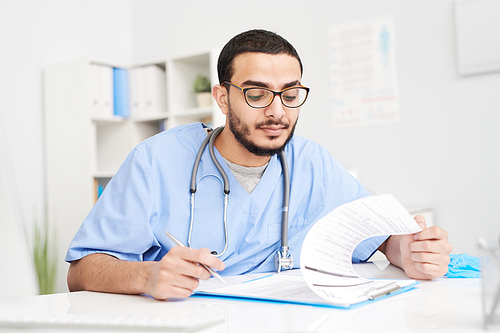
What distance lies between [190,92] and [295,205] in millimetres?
2089

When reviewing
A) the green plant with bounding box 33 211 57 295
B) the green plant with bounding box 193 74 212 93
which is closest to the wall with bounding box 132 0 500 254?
the green plant with bounding box 193 74 212 93

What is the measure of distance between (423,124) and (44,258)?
87.6 inches

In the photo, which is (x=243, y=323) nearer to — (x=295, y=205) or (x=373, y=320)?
(x=373, y=320)

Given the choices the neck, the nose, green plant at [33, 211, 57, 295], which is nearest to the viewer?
the nose

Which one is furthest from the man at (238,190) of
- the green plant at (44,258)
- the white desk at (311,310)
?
the green plant at (44,258)

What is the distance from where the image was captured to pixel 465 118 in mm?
2562

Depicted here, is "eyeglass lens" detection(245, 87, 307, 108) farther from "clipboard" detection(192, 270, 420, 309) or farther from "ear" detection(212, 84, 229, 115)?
"clipboard" detection(192, 270, 420, 309)

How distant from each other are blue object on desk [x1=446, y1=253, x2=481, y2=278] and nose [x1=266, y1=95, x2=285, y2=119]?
0.53m

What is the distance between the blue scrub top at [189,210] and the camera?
119 centimetres

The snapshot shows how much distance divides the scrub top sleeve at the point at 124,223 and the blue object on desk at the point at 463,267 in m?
0.67

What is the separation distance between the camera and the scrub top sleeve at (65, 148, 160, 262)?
1.16m

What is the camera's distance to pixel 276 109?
1.29 m

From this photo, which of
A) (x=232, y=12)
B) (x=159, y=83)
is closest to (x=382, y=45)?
(x=232, y=12)

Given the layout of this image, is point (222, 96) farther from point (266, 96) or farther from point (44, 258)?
point (44, 258)
